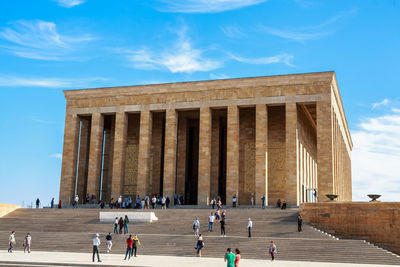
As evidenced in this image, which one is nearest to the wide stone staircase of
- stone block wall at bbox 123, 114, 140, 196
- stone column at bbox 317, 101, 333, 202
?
stone column at bbox 317, 101, 333, 202

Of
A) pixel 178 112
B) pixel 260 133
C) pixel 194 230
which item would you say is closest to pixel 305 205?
pixel 194 230

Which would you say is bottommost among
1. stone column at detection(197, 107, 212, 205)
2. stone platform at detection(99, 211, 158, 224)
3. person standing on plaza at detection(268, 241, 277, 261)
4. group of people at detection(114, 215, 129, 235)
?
person standing on plaza at detection(268, 241, 277, 261)

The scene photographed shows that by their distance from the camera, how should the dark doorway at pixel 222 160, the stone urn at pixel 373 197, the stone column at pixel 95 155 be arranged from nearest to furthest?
the stone urn at pixel 373 197
the stone column at pixel 95 155
the dark doorway at pixel 222 160

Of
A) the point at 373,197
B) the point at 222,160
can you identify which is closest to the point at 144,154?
the point at 222,160

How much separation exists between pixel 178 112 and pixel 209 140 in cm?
477

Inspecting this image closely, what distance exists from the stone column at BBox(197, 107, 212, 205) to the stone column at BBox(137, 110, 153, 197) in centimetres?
399

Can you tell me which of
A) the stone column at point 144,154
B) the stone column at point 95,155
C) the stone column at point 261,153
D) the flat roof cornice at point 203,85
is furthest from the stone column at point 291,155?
the stone column at point 95,155

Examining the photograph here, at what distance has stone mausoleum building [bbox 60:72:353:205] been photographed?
30562 mm

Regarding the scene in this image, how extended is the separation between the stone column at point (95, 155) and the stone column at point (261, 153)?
1182cm

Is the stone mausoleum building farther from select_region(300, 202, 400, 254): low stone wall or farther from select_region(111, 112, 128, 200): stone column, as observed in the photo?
A: select_region(300, 202, 400, 254): low stone wall

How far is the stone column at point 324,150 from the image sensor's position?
96.7 feet

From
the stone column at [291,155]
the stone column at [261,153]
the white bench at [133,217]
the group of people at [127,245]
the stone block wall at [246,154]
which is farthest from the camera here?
the stone block wall at [246,154]

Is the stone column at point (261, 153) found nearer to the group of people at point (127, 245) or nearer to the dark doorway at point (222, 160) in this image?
the dark doorway at point (222, 160)

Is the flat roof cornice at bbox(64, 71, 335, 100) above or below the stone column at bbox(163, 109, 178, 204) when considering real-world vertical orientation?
above
